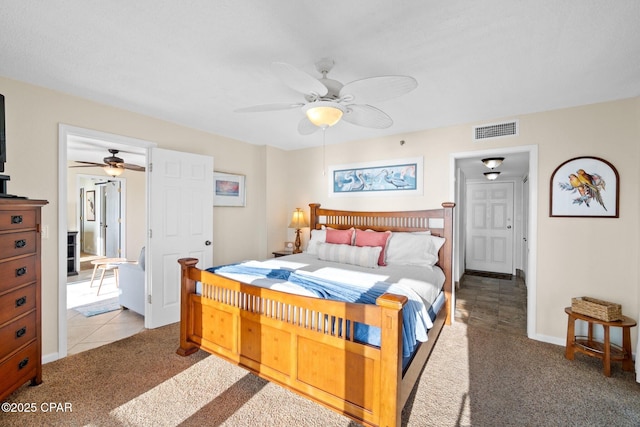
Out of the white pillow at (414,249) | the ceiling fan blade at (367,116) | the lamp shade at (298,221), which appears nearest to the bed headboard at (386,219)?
the lamp shade at (298,221)

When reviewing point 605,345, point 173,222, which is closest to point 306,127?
point 173,222

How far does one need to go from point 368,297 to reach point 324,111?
54.3 inches

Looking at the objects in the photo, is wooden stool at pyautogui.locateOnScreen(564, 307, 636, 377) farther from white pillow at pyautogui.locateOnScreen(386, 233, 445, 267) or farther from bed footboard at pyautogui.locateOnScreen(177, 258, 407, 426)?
bed footboard at pyautogui.locateOnScreen(177, 258, 407, 426)

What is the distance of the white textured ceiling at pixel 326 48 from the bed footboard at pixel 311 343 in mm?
1633

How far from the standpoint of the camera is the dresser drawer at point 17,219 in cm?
187

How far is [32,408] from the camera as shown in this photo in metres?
1.97

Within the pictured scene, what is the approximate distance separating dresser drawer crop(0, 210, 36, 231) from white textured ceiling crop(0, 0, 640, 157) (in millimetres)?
1123

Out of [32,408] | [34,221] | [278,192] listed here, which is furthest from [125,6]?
[278,192]

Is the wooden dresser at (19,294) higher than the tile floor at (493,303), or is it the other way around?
the wooden dresser at (19,294)

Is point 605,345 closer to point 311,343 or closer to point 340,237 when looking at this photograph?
point 311,343

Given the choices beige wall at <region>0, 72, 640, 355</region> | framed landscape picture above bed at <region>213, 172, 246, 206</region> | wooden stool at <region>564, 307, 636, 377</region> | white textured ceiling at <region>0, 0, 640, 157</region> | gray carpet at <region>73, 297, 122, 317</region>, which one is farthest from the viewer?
framed landscape picture above bed at <region>213, 172, 246, 206</region>

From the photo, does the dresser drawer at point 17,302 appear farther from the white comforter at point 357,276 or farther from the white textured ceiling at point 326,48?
the white textured ceiling at point 326,48

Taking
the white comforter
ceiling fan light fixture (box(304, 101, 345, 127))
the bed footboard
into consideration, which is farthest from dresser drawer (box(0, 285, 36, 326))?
ceiling fan light fixture (box(304, 101, 345, 127))

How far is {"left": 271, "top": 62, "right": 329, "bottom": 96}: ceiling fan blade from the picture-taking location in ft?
5.42
